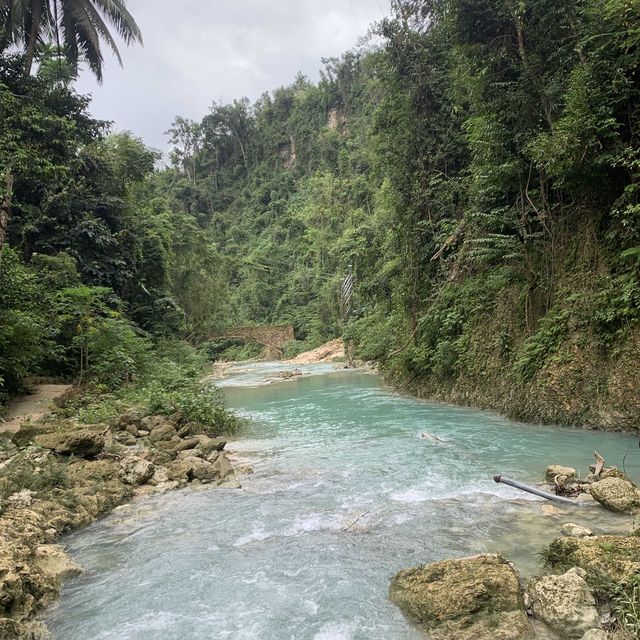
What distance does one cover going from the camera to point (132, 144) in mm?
23953

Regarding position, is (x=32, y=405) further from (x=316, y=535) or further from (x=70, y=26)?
(x=70, y=26)

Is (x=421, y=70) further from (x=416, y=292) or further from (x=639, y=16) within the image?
(x=639, y=16)

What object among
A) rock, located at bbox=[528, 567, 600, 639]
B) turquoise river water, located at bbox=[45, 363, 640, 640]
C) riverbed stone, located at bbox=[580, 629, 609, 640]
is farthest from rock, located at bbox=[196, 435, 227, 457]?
riverbed stone, located at bbox=[580, 629, 609, 640]

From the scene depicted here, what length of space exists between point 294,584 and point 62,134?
1948 cm

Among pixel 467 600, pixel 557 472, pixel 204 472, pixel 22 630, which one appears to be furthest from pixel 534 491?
pixel 204 472

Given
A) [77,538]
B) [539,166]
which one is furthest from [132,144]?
[77,538]

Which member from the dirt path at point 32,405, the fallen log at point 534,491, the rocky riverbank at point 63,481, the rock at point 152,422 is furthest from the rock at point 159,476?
the fallen log at point 534,491

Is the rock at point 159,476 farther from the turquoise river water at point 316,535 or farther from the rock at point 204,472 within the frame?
the turquoise river water at point 316,535

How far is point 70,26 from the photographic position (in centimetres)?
2122

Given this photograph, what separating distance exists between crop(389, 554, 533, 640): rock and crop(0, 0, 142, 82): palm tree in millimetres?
22397

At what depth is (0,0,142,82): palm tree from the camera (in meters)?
18.9

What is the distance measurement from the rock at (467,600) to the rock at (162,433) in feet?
22.9

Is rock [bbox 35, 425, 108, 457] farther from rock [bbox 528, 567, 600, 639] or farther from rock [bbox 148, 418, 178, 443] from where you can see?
rock [bbox 528, 567, 600, 639]

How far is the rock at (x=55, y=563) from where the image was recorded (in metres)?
4.54
